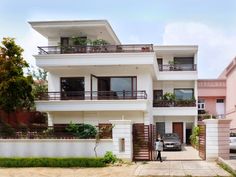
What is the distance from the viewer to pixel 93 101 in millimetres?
27703

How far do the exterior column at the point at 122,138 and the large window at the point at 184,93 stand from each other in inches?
673

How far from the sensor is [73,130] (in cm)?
2167

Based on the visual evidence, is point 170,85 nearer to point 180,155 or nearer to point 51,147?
point 180,155

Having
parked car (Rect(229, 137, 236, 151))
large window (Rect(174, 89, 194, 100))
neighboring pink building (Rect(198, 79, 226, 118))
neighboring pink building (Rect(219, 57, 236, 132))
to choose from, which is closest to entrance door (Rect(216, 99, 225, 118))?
neighboring pink building (Rect(198, 79, 226, 118))

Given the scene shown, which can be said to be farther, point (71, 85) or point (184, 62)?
point (184, 62)

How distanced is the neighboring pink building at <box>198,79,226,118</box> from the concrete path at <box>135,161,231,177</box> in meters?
21.9

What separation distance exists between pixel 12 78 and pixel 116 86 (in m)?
7.54

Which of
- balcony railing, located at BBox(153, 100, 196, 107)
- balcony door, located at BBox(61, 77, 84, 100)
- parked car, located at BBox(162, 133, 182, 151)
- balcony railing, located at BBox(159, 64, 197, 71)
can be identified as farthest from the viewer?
balcony railing, located at BBox(159, 64, 197, 71)

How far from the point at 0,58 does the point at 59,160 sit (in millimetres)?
8861

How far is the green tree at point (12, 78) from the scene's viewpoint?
2559cm

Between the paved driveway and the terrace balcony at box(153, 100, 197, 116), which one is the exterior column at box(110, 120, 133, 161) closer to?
the paved driveway

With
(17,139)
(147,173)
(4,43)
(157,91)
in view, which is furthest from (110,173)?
(157,91)

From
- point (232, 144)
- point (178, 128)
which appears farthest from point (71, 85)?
point (232, 144)

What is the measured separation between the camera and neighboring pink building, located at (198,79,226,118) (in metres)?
41.9
